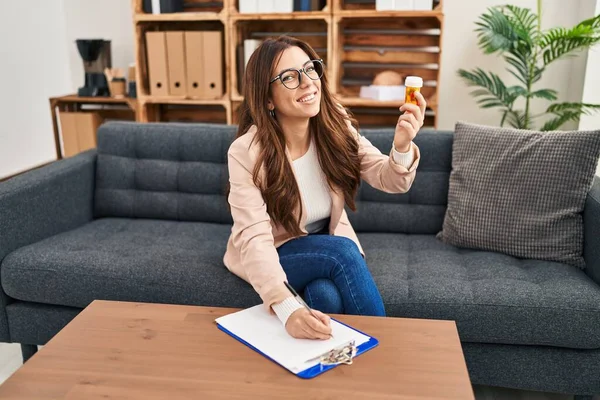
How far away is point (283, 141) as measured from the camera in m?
1.67

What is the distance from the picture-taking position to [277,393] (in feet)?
3.61

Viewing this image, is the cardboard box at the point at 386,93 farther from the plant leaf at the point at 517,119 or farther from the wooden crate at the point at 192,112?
the wooden crate at the point at 192,112

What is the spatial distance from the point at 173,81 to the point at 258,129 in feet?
6.31

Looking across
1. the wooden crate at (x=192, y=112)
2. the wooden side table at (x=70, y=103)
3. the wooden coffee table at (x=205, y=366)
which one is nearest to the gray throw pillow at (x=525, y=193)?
the wooden coffee table at (x=205, y=366)

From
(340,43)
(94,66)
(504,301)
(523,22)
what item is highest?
(523,22)

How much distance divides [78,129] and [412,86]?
8.98 feet

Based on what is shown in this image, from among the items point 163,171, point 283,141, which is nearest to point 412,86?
point 283,141

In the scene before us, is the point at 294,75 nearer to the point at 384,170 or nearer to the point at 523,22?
the point at 384,170

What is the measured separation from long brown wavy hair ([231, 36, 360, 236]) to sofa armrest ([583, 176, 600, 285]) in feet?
2.42

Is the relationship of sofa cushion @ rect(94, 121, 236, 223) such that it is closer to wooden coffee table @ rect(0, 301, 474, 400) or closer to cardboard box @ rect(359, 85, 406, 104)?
wooden coffee table @ rect(0, 301, 474, 400)

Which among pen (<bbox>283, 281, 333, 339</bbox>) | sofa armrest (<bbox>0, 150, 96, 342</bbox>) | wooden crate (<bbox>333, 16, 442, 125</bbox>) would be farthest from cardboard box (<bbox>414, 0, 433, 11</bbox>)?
pen (<bbox>283, 281, 333, 339</bbox>)

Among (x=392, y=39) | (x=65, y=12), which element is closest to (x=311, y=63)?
(x=392, y=39)

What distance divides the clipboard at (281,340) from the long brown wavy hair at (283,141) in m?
0.34

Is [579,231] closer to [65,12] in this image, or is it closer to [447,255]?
[447,255]
